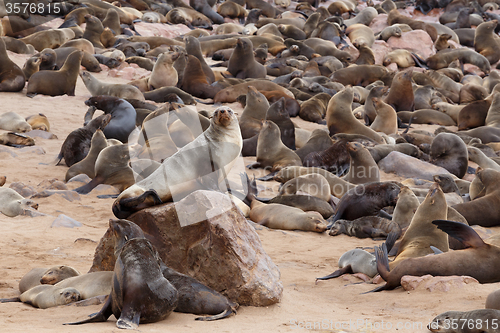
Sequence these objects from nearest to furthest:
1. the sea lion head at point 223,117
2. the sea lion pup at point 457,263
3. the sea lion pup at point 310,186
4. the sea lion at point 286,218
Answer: the sea lion pup at point 457,263 < the sea lion head at point 223,117 < the sea lion at point 286,218 < the sea lion pup at point 310,186

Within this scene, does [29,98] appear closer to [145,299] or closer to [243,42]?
[243,42]

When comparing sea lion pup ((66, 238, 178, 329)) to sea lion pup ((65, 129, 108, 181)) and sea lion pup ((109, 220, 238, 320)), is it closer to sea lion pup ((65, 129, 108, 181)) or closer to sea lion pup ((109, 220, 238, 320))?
sea lion pup ((109, 220, 238, 320))

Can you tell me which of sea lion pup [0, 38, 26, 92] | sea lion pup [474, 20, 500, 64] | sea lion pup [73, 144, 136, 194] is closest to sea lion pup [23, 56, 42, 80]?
sea lion pup [0, 38, 26, 92]

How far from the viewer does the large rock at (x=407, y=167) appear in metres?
8.70

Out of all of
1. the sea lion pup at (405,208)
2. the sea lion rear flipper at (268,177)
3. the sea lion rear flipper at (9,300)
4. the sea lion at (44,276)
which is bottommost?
the sea lion rear flipper at (268,177)

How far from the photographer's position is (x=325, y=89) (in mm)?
13836

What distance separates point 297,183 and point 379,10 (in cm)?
2062

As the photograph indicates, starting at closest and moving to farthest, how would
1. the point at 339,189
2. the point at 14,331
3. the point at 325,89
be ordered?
the point at 14,331
the point at 339,189
the point at 325,89

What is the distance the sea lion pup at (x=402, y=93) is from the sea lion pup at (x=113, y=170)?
8333 mm

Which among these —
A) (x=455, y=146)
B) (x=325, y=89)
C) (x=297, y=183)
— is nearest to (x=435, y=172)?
(x=455, y=146)

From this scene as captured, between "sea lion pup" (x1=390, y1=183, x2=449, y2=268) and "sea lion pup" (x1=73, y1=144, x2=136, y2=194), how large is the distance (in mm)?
3532

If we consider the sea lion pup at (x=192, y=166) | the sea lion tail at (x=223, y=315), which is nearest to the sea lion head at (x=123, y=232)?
the sea lion pup at (x=192, y=166)

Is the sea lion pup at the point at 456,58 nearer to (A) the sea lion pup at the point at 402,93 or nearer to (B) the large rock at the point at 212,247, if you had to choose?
(A) the sea lion pup at the point at 402,93

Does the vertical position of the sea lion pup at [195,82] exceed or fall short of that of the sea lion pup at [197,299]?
it falls short
